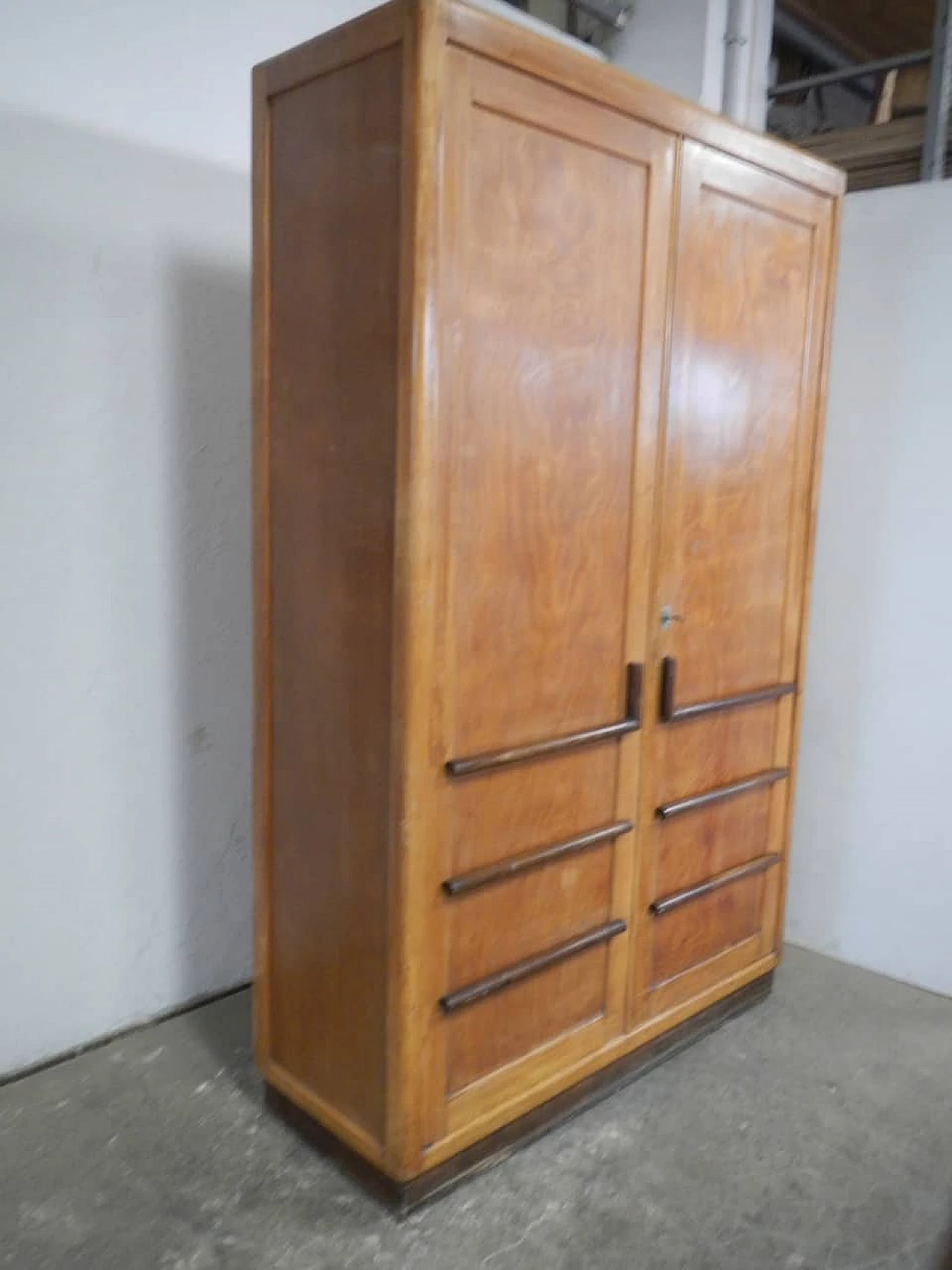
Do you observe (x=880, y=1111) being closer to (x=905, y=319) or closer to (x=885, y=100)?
(x=905, y=319)

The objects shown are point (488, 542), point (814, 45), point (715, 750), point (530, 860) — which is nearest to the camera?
point (488, 542)

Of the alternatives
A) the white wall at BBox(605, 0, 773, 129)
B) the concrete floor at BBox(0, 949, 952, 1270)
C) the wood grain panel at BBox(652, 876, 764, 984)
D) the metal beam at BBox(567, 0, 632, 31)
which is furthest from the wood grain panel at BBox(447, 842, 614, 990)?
the metal beam at BBox(567, 0, 632, 31)

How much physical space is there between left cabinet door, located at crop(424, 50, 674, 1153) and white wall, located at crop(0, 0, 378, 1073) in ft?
3.11

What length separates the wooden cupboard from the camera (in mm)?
1755

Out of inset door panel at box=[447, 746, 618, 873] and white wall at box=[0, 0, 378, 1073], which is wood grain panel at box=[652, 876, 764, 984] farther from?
white wall at box=[0, 0, 378, 1073]

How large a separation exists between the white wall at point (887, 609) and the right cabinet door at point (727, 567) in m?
0.38

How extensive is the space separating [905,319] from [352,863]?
210cm

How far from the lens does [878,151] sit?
3016mm

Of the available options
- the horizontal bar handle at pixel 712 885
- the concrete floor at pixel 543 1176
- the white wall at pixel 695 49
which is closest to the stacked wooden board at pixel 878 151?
the white wall at pixel 695 49

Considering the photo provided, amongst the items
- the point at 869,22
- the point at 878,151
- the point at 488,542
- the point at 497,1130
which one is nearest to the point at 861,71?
the point at 878,151

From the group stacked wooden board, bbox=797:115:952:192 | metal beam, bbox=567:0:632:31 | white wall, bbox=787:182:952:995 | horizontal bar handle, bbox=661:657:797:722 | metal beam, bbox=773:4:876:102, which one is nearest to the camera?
horizontal bar handle, bbox=661:657:797:722

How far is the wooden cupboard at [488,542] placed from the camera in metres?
1.75

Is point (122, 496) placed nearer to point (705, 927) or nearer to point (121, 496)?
point (121, 496)

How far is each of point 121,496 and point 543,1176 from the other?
5.74ft
